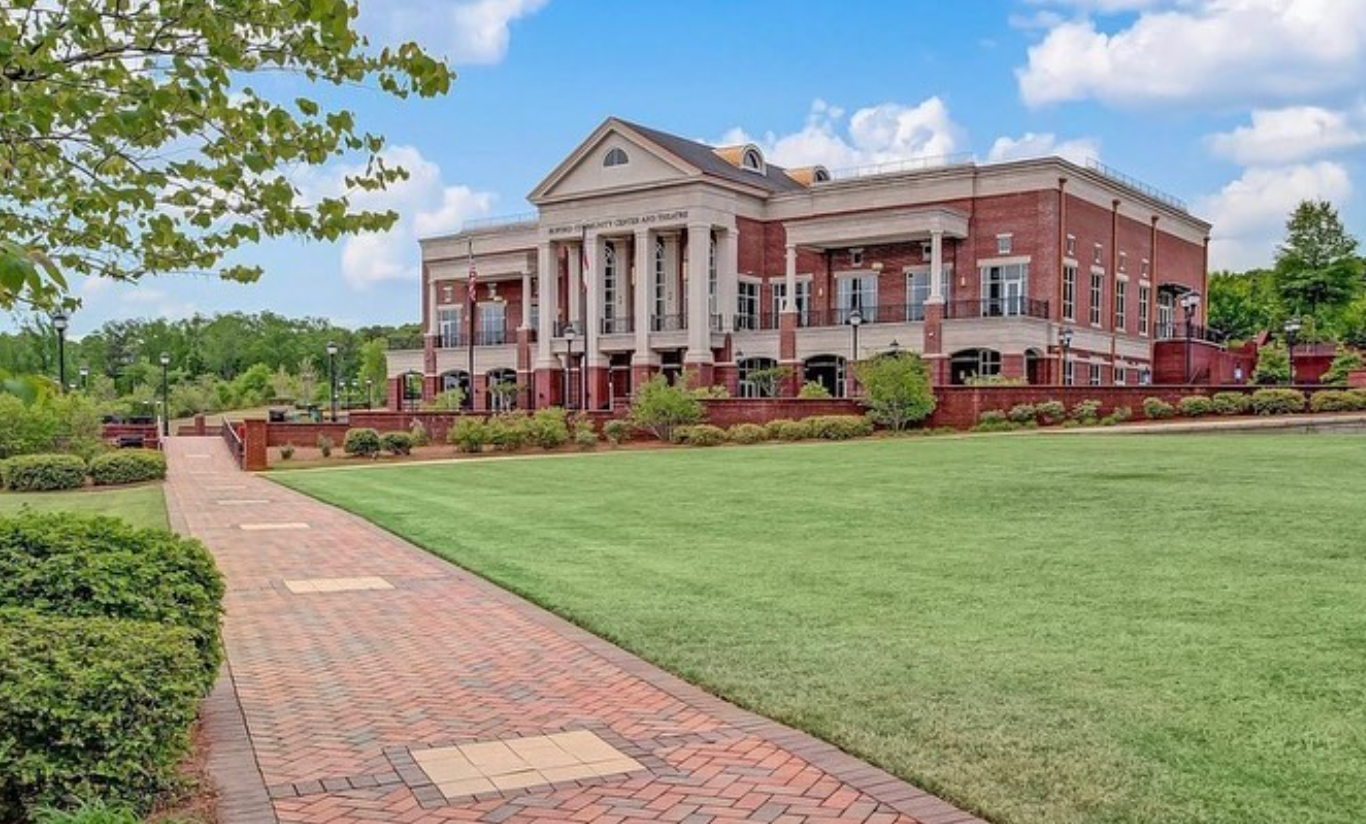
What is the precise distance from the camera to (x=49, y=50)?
4.87 meters

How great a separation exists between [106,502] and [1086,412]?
26.8 meters

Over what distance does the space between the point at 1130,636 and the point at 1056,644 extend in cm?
55

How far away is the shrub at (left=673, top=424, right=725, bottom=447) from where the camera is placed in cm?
3456

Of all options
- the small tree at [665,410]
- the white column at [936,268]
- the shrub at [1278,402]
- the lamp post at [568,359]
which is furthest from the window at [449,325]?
the shrub at [1278,402]

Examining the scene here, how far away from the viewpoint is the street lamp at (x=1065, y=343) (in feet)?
141

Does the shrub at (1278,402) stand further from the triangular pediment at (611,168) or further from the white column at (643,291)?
the white column at (643,291)

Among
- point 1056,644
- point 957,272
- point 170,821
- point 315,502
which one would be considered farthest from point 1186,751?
point 957,272

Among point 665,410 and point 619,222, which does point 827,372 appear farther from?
point 665,410

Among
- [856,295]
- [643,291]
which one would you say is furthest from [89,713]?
[643,291]

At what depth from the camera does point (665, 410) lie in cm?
3644

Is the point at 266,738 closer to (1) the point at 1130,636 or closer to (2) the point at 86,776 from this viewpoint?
(2) the point at 86,776

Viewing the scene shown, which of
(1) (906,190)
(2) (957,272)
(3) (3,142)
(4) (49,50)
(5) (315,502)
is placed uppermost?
(1) (906,190)

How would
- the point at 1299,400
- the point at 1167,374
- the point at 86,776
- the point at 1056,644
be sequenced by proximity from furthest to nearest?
the point at 1167,374 → the point at 1299,400 → the point at 1056,644 → the point at 86,776

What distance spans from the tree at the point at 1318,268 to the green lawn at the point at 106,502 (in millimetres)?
72550
